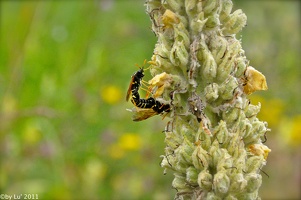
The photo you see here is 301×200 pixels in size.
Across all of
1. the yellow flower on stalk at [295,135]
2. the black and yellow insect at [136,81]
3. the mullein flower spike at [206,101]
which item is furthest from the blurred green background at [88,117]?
the mullein flower spike at [206,101]

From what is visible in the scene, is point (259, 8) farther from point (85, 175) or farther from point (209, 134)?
point (209, 134)

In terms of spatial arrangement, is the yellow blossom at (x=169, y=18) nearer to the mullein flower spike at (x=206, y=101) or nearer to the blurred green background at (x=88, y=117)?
the mullein flower spike at (x=206, y=101)

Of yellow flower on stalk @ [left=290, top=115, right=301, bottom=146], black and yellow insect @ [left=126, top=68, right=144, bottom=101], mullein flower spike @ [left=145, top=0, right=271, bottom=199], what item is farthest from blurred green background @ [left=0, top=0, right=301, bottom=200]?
mullein flower spike @ [left=145, top=0, right=271, bottom=199]

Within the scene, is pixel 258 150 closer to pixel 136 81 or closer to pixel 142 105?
pixel 142 105

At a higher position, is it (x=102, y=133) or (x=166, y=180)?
(x=102, y=133)

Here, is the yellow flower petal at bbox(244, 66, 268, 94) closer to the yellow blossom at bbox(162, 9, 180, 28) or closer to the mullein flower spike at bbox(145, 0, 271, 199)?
the mullein flower spike at bbox(145, 0, 271, 199)

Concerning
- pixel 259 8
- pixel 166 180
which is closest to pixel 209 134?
pixel 166 180
